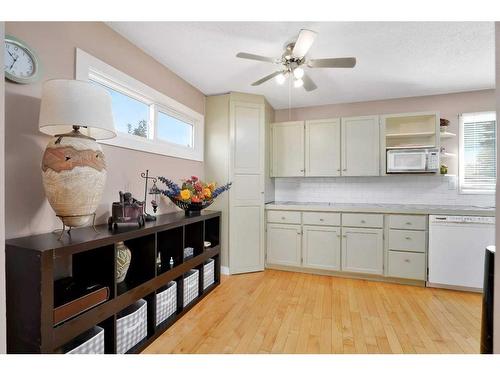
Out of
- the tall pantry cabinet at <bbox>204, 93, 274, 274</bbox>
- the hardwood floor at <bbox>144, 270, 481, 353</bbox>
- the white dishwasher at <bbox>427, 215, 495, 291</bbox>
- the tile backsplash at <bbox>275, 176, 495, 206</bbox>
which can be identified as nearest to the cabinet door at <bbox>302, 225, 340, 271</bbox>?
the hardwood floor at <bbox>144, 270, 481, 353</bbox>

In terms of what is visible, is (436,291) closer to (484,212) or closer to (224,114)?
(484,212)

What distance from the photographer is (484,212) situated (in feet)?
8.11

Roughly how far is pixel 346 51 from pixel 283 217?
203cm

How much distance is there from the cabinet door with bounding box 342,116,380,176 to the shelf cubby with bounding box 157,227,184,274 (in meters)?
2.35

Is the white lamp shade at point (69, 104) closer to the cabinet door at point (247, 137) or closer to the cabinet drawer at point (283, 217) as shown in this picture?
the cabinet door at point (247, 137)

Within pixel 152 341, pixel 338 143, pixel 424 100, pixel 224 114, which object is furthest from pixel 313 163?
pixel 152 341

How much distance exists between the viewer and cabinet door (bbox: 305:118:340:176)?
325 centimetres

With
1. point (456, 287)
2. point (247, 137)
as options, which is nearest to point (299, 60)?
point (247, 137)

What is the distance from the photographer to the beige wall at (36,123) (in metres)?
1.25

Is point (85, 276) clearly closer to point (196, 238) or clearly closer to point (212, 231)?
point (196, 238)

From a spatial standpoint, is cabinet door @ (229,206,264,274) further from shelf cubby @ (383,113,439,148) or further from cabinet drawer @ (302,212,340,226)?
shelf cubby @ (383,113,439,148)

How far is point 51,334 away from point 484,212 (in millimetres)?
3722

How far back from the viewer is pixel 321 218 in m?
3.04

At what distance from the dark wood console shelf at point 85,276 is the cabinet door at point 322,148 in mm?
1895
